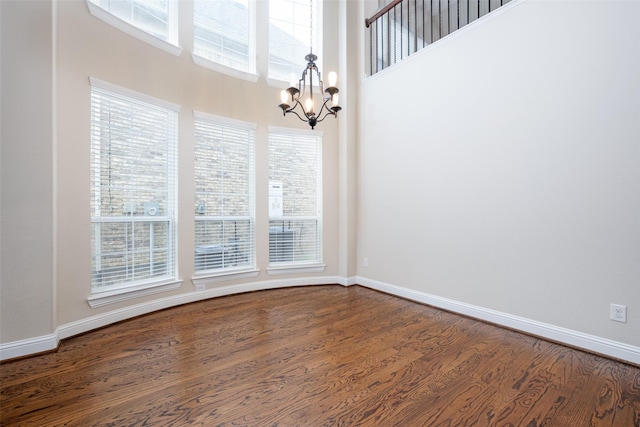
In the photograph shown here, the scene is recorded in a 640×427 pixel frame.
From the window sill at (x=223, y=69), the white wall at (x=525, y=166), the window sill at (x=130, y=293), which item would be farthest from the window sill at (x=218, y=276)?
the window sill at (x=223, y=69)

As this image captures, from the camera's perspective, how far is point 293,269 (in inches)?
178

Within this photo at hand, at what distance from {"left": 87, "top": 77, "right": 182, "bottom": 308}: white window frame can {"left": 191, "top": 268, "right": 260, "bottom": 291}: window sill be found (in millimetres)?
231

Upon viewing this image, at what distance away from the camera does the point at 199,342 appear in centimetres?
266

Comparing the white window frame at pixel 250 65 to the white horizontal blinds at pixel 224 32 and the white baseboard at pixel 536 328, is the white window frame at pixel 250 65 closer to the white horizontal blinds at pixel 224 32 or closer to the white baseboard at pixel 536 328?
the white horizontal blinds at pixel 224 32

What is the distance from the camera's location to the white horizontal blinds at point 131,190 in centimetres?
299

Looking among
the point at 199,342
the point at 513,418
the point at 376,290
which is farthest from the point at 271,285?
the point at 513,418

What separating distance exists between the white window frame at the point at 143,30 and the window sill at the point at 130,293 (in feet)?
8.60

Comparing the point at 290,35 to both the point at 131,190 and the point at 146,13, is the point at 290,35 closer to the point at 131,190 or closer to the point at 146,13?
the point at 146,13

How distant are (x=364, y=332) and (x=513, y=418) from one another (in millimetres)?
1365

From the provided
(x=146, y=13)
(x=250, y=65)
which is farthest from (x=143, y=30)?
(x=250, y=65)

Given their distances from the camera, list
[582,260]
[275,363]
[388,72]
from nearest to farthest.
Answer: [275,363]
[582,260]
[388,72]

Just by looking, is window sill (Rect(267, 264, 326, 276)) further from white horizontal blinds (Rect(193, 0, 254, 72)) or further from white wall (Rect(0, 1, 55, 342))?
white horizontal blinds (Rect(193, 0, 254, 72))

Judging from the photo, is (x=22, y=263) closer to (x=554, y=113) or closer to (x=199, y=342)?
(x=199, y=342)

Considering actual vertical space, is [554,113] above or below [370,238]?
above
